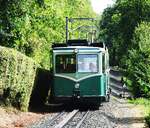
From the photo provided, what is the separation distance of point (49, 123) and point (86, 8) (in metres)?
118

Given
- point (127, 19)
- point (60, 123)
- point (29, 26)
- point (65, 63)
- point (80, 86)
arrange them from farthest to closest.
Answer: point (127, 19) < point (29, 26) < point (65, 63) < point (80, 86) < point (60, 123)

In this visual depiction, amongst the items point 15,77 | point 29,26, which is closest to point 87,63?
point 15,77

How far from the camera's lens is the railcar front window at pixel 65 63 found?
94.6 feet

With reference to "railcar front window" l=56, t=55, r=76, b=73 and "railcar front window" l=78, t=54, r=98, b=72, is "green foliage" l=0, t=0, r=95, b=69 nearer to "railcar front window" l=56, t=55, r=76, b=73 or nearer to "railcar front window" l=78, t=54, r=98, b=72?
"railcar front window" l=56, t=55, r=76, b=73

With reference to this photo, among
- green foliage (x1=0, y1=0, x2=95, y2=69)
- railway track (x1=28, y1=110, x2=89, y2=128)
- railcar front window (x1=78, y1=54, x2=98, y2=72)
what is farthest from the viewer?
green foliage (x1=0, y1=0, x2=95, y2=69)

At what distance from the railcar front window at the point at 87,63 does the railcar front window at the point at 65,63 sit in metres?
0.31

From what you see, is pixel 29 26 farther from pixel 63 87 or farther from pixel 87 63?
pixel 63 87

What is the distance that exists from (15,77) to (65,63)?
574 centimetres

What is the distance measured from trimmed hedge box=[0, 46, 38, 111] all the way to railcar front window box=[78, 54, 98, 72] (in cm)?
286

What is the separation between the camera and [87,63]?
28.8 metres

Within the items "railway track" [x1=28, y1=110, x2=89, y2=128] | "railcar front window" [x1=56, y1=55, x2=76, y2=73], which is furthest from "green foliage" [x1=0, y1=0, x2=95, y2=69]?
"railway track" [x1=28, y1=110, x2=89, y2=128]

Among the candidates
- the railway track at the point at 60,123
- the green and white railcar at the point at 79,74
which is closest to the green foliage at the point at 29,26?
the green and white railcar at the point at 79,74

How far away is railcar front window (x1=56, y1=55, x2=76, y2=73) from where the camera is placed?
28828 mm

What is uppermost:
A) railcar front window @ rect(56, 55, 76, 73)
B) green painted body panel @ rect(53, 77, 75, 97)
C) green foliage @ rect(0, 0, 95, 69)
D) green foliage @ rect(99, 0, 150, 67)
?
green foliage @ rect(99, 0, 150, 67)
